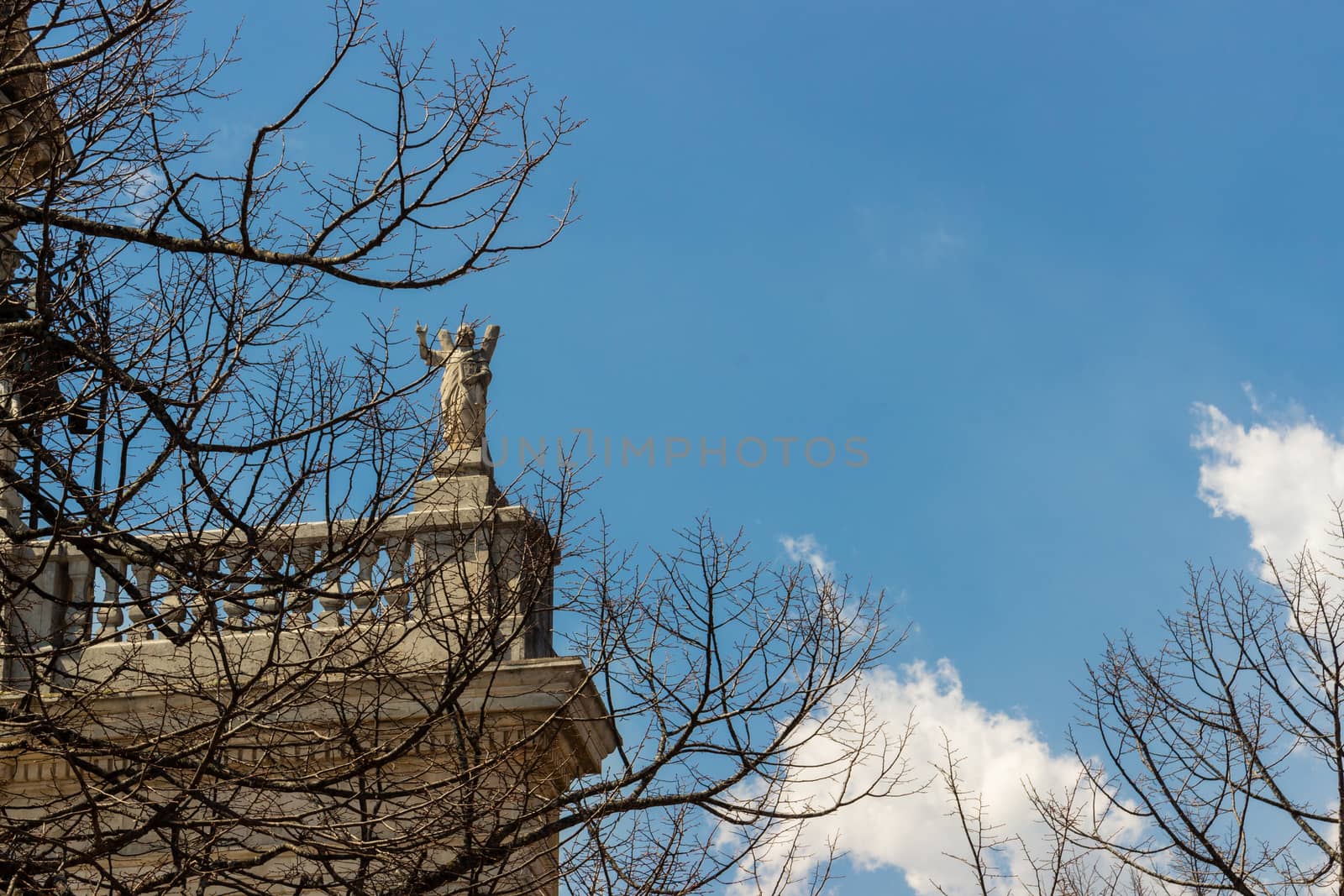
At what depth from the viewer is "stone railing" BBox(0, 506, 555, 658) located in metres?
7.85

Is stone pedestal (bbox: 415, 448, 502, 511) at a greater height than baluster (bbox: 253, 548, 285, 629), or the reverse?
stone pedestal (bbox: 415, 448, 502, 511)

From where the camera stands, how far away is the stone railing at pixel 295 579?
7848mm

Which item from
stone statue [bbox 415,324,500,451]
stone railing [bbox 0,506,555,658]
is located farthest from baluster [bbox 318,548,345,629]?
stone statue [bbox 415,324,500,451]

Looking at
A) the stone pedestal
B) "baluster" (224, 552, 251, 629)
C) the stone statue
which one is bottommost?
"baluster" (224, 552, 251, 629)

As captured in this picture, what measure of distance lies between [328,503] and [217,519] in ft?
2.01

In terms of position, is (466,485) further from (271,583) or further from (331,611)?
(271,583)

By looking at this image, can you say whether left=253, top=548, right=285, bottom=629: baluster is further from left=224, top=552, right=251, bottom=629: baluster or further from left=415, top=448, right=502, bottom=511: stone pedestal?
left=415, top=448, right=502, bottom=511: stone pedestal

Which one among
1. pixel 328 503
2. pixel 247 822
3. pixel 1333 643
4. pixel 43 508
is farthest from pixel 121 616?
pixel 1333 643

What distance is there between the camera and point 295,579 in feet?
25.7

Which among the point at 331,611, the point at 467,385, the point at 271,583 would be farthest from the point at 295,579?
the point at 467,385

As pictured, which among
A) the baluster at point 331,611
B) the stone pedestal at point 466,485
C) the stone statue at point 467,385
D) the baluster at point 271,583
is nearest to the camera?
the baluster at point 271,583

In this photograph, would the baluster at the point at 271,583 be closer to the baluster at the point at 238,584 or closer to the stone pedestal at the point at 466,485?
the baluster at the point at 238,584

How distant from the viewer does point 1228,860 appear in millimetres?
12359

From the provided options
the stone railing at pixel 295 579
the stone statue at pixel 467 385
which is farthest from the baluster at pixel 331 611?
the stone statue at pixel 467 385
